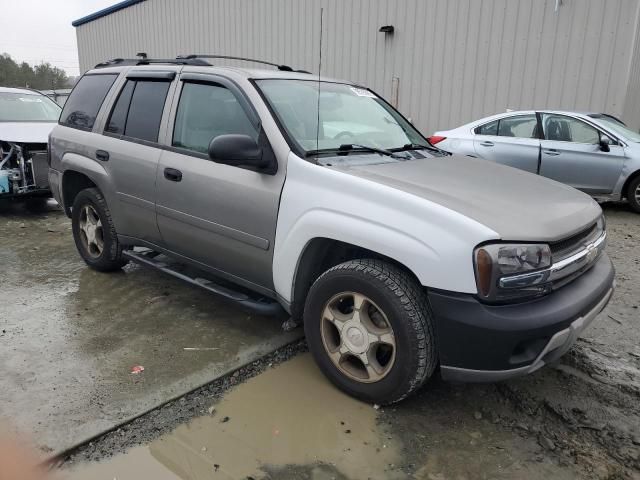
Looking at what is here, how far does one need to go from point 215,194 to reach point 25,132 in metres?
5.23

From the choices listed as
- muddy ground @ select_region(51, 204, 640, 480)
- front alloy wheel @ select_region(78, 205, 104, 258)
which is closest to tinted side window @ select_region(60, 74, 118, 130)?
front alloy wheel @ select_region(78, 205, 104, 258)

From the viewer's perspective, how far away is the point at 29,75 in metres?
48.9

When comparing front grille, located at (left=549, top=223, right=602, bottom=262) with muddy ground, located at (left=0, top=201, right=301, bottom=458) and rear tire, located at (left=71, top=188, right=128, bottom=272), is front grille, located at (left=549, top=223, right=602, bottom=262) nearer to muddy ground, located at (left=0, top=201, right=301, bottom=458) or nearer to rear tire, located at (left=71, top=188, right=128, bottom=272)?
muddy ground, located at (left=0, top=201, right=301, bottom=458)

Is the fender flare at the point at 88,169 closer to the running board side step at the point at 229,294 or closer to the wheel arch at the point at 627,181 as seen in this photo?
the running board side step at the point at 229,294

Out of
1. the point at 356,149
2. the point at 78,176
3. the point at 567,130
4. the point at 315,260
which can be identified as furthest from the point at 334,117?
the point at 567,130

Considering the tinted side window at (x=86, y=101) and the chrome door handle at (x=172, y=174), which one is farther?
the tinted side window at (x=86, y=101)

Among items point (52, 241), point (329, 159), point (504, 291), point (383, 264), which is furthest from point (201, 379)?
point (52, 241)

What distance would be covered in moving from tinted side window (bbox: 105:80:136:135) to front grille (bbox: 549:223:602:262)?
10.7 ft

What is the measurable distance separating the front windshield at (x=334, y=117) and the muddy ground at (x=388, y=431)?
1.45 metres

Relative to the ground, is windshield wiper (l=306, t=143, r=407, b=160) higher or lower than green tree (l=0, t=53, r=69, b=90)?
lower

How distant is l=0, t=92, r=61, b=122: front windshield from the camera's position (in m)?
7.88

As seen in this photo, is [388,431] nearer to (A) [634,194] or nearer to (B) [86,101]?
(B) [86,101]

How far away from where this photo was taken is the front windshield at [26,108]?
7.88 meters

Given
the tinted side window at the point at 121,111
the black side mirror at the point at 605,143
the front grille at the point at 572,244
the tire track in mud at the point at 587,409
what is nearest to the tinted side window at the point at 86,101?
the tinted side window at the point at 121,111
